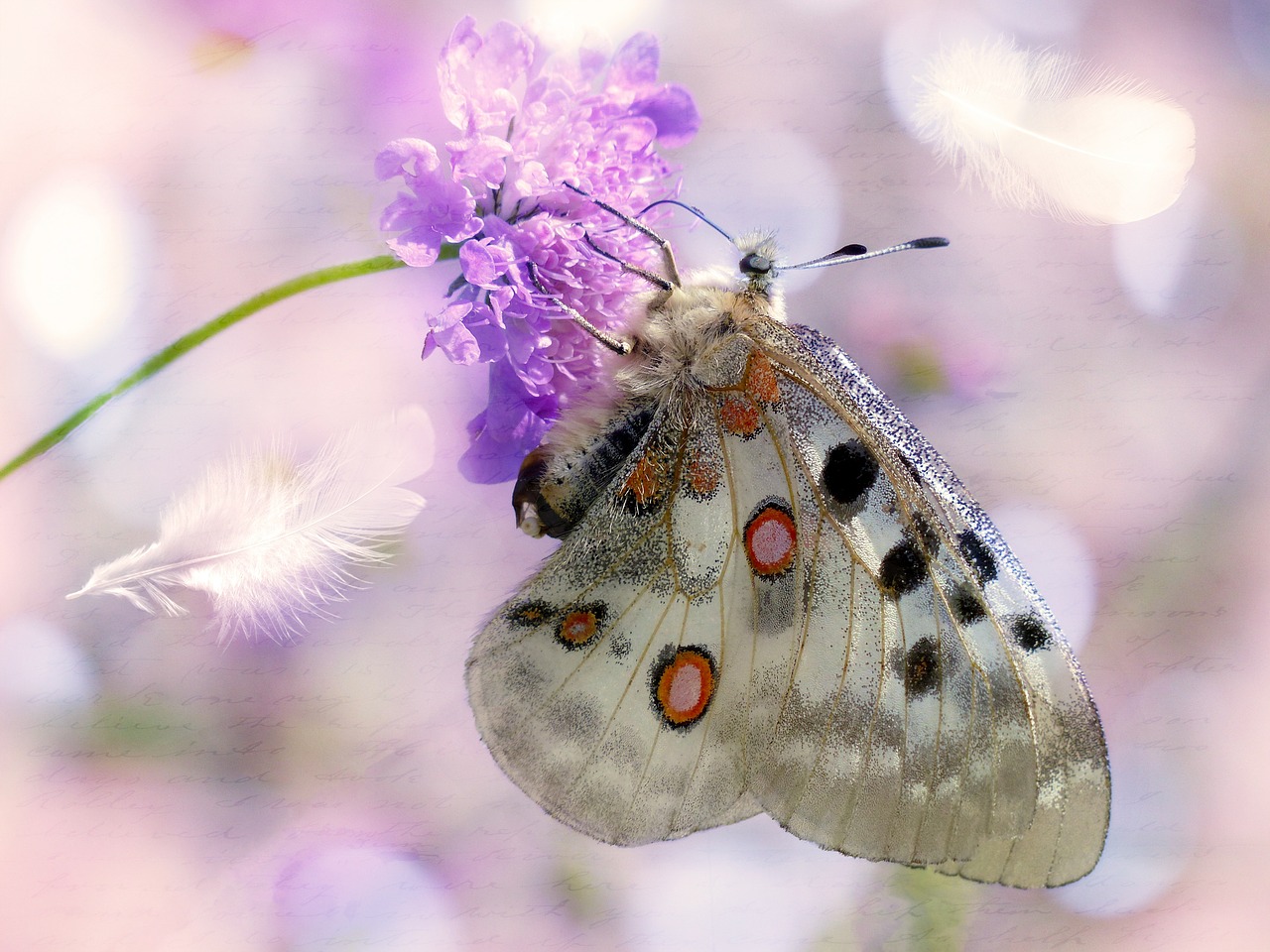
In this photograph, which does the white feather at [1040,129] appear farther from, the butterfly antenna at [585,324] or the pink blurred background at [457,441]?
the butterfly antenna at [585,324]

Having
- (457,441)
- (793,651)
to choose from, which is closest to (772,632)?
(793,651)

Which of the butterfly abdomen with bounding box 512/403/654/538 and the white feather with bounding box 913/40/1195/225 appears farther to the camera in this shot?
the white feather with bounding box 913/40/1195/225

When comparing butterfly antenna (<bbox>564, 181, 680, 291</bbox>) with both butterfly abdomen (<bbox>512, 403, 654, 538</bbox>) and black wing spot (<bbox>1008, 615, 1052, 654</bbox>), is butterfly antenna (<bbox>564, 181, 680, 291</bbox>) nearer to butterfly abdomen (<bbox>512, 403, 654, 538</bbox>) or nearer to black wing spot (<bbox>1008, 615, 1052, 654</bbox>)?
butterfly abdomen (<bbox>512, 403, 654, 538</bbox>)

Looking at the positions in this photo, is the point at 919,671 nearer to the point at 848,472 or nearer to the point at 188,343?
the point at 848,472

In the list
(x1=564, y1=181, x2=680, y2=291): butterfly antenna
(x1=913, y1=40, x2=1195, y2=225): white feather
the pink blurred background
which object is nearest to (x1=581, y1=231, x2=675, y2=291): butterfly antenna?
(x1=564, y1=181, x2=680, y2=291): butterfly antenna

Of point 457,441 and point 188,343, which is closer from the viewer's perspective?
point 188,343
